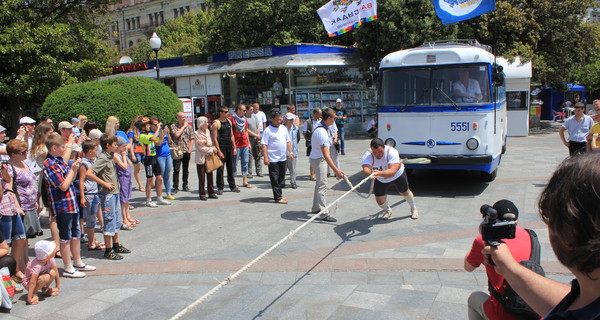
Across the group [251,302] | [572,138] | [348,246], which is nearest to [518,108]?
[572,138]

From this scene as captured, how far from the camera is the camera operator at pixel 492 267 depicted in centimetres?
278

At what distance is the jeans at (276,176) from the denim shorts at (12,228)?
4447 mm

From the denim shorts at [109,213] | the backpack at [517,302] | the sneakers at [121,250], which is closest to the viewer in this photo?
the backpack at [517,302]

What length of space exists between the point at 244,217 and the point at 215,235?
3.38 feet

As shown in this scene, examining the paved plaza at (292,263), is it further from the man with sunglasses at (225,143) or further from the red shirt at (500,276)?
the red shirt at (500,276)

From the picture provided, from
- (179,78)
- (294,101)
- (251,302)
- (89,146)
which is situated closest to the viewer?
(251,302)

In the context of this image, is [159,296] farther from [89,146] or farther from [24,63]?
[24,63]

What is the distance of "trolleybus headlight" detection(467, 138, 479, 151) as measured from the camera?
9.22m

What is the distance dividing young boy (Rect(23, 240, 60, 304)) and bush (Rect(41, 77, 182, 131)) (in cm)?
812

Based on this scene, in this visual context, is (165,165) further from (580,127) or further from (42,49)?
(42,49)

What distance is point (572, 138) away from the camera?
967cm

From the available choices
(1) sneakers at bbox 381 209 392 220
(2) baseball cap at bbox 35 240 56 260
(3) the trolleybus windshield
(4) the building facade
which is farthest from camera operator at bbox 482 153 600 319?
(4) the building facade

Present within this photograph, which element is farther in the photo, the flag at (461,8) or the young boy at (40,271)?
the flag at (461,8)

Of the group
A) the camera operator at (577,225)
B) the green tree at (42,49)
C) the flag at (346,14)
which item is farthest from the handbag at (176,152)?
the flag at (346,14)
